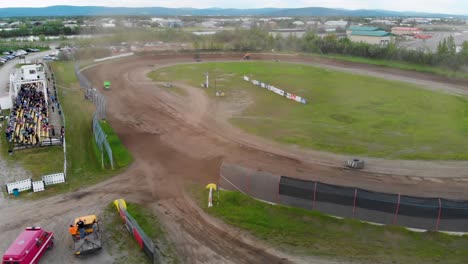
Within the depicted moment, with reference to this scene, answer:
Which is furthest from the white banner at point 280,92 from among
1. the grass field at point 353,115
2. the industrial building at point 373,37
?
the industrial building at point 373,37

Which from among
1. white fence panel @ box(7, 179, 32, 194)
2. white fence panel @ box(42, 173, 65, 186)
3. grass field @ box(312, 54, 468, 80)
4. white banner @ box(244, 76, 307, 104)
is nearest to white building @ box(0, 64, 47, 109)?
white fence panel @ box(42, 173, 65, 186)

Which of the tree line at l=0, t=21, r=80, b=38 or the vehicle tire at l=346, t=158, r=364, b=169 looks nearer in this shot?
the vehicle tire at l=346, t=158, r=364, b=169

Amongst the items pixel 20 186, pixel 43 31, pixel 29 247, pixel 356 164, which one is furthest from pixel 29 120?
pixel 43 31

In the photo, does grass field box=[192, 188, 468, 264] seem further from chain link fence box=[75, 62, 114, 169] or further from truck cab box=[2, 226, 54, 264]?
chain link fence box=[75, 62, 114, 169]

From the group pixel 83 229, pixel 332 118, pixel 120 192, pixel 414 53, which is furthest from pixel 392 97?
pixel 83 229

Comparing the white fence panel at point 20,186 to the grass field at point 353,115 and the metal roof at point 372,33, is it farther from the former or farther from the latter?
the metal roof at point 372,33

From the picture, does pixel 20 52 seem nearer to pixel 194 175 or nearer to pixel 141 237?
pixel 194 175
